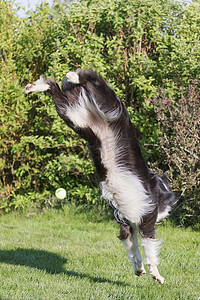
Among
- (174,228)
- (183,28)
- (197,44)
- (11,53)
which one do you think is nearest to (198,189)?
(174,228)

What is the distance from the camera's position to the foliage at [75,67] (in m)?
6.96

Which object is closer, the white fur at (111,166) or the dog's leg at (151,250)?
the white fur at (111,166)

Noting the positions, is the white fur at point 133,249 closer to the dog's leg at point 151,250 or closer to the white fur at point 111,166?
the dog's leg at point 151,250

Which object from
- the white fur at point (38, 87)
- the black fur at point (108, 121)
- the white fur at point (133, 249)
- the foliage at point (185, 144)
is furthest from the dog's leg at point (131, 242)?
the foliage at point (185, 144)

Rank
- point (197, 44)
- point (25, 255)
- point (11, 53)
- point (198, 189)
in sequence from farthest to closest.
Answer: point (11, 53)
point (197, 44)
point (198, 189)
point (25, 255)

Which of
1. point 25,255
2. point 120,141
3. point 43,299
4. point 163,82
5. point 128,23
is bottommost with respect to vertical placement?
point 25,255

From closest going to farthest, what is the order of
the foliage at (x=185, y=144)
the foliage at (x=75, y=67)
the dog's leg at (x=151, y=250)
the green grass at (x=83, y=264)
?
the dog's leg at (x=151, y=250) → the green grass at (x=83, y=264) → the foliage at (x=185, y=144) → the foliage at (x=75, y=67)

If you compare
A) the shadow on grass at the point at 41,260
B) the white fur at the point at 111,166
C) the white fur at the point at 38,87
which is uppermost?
the white fur at the point at 38,87

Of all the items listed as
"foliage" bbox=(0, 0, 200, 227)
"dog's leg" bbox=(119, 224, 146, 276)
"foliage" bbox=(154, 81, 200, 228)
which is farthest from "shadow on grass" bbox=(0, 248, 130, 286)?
"foliage" bbox=(154, 81, 200, 228)

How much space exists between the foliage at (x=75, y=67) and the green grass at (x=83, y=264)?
3.76 feet

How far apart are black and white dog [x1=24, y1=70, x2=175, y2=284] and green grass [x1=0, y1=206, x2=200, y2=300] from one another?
31.9 inches

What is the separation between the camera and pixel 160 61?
7043 millimetres

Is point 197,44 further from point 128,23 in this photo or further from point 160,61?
point 128,23

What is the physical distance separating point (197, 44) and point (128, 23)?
1.34m
